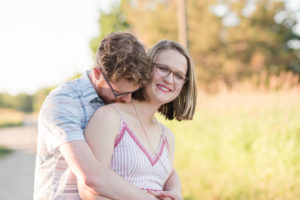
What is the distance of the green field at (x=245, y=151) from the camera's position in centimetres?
455

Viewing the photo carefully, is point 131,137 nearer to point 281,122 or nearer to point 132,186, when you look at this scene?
point 132,186

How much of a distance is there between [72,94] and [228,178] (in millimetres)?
3537

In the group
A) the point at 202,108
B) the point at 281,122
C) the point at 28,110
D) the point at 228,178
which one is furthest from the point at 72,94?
the point at 28,110

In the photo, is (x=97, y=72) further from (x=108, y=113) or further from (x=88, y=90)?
(x=108, y=113)

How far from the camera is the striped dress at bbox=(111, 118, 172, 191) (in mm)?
2027

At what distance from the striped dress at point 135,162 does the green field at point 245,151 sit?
105 inches

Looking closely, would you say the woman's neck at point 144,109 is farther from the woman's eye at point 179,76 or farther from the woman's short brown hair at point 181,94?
the woman's eye at point 179,76

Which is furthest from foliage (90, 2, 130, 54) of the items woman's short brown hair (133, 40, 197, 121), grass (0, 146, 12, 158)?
woman's short brown hair (133, 40, 197, 121)

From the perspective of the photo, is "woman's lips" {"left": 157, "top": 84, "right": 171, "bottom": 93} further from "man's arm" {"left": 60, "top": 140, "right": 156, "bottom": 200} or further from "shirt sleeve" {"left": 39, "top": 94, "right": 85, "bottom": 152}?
"man's arm" {"left": 60, "top": 140, "right": 156, "bottom": 200}

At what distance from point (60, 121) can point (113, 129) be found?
1.08 ft

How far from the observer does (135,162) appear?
2062 mm

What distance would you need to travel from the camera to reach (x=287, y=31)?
2259 centimetres

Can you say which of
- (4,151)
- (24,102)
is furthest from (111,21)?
(24,102)

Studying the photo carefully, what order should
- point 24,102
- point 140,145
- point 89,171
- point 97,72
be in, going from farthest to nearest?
1. point 24,102
2. point 140,145
3. point 97,72
4. point 89,171
